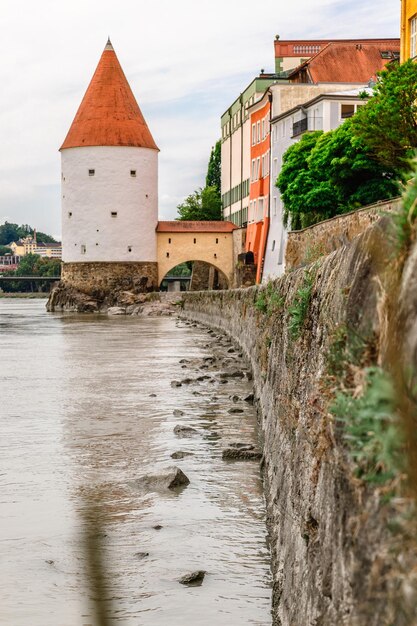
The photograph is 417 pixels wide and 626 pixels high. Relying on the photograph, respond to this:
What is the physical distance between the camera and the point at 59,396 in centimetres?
1552

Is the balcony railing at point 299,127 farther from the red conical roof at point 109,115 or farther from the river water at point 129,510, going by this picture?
the river water at point 129,510

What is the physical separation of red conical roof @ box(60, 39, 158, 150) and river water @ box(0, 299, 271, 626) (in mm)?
48895

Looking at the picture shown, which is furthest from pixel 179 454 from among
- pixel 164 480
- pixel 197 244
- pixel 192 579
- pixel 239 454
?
pixel 197 244

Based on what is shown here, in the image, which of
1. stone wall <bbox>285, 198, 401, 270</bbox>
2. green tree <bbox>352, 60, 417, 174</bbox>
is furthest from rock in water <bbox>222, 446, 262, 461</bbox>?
green tree <bbox>352, 60, 417, 174</bbox>

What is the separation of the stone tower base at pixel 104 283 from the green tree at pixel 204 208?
11.3m

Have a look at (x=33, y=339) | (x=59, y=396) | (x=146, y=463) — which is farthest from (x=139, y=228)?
(x=146, y=463)

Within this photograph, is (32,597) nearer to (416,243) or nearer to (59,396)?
(416,243)

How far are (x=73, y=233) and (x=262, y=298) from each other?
51332 mm

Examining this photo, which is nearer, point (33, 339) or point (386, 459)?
point (386, 459)

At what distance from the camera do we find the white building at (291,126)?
141 feet

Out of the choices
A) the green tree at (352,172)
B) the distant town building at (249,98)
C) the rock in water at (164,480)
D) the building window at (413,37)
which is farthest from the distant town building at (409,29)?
the distant town building at (249,98)

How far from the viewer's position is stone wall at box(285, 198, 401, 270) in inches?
437

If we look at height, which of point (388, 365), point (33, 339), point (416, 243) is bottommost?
point (33, 339)

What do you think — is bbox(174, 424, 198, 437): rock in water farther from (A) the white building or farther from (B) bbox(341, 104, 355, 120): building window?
(B) bbox(341, 104, 355, 120): building window
